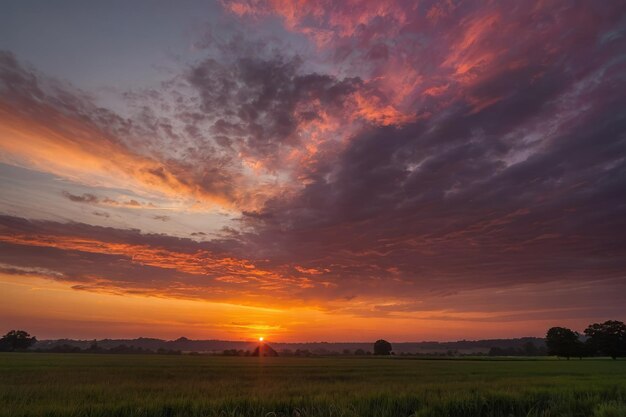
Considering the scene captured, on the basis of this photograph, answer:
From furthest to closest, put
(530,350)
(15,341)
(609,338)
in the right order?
(530,350) < (15,341) < (609,338)

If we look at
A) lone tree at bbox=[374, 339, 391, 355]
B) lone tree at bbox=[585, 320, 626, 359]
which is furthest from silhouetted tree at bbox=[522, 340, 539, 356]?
lone tree at bbox=[585, 320, 626, 359]

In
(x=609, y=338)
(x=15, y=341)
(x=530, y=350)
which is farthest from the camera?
(x=530, y=350)

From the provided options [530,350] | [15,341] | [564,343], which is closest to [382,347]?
[564,343]

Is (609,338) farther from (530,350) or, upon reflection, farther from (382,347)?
(530,350)

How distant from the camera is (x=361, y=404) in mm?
10023

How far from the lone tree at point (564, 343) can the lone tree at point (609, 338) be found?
4.82m

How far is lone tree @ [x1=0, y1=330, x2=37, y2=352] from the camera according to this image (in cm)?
13738

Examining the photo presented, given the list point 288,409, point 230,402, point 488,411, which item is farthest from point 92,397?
point 488,411

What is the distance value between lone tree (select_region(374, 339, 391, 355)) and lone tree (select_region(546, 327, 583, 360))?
62428 mm

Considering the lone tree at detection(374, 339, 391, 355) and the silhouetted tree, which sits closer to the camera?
the lone tree at detection(374, 339, 391, 355)

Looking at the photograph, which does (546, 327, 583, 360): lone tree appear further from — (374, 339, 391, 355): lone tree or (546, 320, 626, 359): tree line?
(374, 339, 391, 355): lone tree

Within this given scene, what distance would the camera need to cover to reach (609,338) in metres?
99.9

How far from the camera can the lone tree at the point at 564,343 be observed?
99938 millimetres

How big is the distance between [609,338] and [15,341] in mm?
185970
